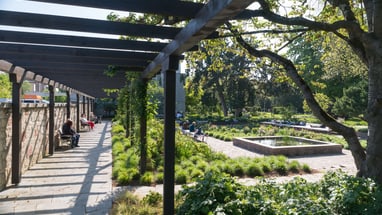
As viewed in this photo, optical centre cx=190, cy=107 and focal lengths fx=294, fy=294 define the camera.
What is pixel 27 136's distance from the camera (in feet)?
23.6

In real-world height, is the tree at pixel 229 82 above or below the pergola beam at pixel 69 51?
above

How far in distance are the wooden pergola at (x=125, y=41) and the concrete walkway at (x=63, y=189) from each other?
0.71 m

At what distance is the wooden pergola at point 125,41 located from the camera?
2646 millimetres

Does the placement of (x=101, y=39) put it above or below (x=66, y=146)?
above

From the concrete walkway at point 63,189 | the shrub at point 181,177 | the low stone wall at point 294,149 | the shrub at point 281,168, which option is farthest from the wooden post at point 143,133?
the low stone wall at point 294,149

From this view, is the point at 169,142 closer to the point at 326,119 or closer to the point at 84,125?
the point at 326,119

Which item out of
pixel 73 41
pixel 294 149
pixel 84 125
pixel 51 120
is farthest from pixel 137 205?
pixel 84 125

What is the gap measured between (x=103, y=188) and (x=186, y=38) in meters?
4.04

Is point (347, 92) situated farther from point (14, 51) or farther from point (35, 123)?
point (14, 51)

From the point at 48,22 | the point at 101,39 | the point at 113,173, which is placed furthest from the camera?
the point at 113,173

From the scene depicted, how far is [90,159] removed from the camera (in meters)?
8.88

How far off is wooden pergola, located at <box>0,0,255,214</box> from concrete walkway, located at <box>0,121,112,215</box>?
71 centimetres

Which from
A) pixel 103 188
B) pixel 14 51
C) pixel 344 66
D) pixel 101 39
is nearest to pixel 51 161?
pixel 103 188

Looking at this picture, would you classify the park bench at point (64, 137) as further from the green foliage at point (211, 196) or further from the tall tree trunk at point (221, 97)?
the tall tree trunk at point (221, 97)
